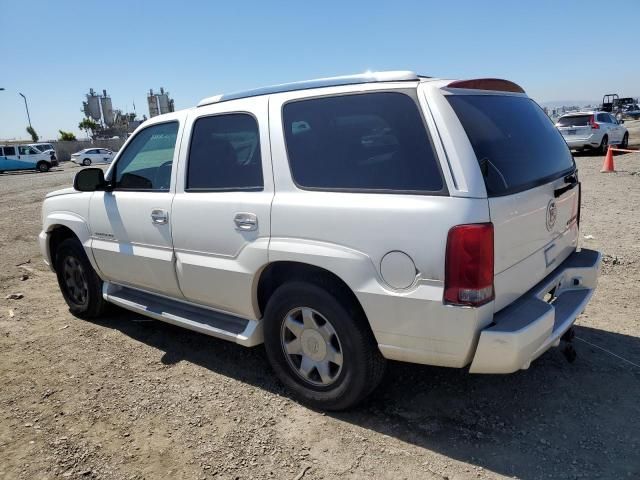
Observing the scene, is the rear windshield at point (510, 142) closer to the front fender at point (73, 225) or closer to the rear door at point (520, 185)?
the rear door at point (520, 185)

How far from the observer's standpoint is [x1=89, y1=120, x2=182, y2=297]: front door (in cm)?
368

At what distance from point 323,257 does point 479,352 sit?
963 mm

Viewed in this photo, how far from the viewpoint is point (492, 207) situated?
7.75 feet

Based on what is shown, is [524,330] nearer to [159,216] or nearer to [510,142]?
[510,142]

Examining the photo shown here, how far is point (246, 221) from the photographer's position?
Result: 10.1ft

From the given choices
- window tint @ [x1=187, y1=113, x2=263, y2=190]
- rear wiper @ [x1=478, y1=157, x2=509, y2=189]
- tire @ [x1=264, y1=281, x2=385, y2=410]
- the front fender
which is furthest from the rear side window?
the front fender

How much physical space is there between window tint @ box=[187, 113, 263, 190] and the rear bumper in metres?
1.66

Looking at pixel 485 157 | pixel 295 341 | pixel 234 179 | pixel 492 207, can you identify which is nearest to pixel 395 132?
pixel 485 157

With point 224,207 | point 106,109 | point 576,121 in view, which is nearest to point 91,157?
Answer: point 576,121

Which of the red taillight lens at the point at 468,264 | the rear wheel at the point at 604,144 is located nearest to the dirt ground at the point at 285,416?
the red taillight lens at the point at 468,264

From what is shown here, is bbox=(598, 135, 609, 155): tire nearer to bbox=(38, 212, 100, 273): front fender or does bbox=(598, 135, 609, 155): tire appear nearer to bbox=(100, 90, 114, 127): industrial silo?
bbox=(38, 212, 100, 273): front fender

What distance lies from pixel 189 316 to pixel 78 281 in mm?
1855

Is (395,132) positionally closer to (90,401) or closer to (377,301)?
(377,301)

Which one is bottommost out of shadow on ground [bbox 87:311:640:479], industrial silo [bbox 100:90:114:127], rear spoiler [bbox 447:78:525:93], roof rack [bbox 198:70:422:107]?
shadow on ground [bbox 87:311:640:479]
